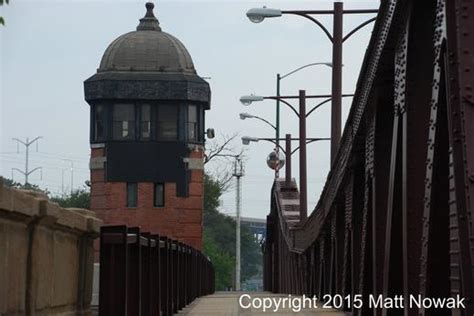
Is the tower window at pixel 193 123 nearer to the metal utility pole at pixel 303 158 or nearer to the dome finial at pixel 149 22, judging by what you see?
the dome finial at pixel 149 22

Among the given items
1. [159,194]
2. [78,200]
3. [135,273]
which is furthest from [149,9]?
[135,273]

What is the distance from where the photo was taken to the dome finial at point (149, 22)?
78062 mm

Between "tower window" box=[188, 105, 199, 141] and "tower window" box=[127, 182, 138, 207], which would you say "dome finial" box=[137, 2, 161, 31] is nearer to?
"tower window" box=[188, 105, 199, 141]

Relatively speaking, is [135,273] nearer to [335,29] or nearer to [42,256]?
[42,256]

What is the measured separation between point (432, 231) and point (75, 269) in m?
3.38

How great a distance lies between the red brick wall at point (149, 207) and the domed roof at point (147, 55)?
16.0 feet

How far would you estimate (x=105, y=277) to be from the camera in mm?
13141

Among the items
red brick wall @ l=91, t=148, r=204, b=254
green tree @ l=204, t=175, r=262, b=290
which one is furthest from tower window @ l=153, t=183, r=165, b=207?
green tree @ l=204, t=175, r=262, b=290

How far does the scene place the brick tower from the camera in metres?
70.6

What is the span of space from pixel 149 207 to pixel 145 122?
4726mm

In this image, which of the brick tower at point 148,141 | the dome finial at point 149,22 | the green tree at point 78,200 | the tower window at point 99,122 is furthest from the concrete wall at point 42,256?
the green tree at point 78,200

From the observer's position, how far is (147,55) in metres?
73.7

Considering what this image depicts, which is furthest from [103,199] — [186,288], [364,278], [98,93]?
[364,278]

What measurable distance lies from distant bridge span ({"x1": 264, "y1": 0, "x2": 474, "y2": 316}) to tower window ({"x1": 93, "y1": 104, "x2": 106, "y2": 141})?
5172 cm
